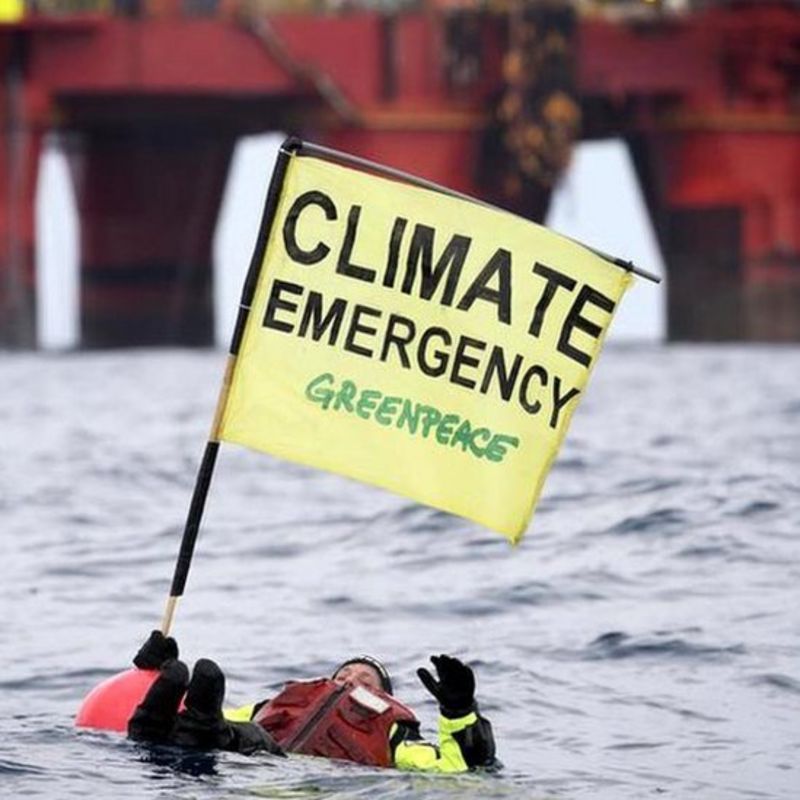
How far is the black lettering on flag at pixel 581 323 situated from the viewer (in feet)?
45.9

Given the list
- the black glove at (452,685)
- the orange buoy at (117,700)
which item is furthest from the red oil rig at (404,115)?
the black glove at (452,685)

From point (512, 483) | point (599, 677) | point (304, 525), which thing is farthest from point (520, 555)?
point (512, 483)

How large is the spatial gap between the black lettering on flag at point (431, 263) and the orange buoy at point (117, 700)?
2458 millimetres

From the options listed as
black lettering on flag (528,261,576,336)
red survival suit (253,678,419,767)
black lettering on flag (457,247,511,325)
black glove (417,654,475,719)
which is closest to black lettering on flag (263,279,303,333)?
black lettering on flag (457,247,511,325)

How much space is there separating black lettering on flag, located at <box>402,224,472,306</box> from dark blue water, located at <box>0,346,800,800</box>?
2507mm

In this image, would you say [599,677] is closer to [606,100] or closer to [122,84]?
[122,84]

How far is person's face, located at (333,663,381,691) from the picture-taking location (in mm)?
13906

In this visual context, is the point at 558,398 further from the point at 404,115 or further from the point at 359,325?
the point at 404,115

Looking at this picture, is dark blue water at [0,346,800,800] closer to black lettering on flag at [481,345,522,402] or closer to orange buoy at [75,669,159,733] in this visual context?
orange buoy at [75,669,159,733]

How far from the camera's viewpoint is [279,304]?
45.7 ft

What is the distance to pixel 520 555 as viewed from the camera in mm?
23016

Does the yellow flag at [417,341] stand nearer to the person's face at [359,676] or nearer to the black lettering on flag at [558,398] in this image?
the black lettering on flag at [558,398]

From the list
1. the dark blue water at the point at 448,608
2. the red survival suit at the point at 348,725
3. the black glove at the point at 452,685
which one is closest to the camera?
the black glove at the point at 452,685

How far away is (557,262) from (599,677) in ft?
13.4
